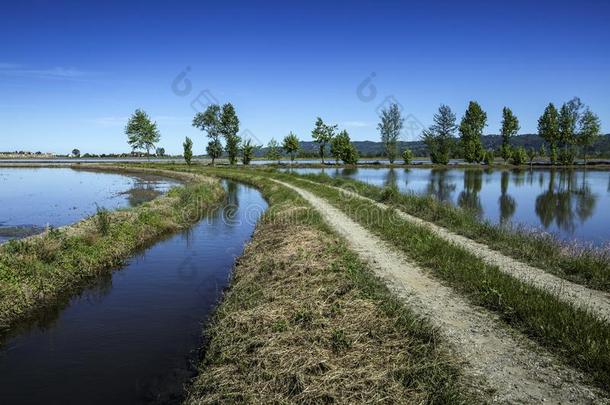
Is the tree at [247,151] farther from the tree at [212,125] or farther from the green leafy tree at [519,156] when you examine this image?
the green leafy tree at [519,156]

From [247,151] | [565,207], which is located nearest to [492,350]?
[565,207]

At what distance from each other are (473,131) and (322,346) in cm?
11387

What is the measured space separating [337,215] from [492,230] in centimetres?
862

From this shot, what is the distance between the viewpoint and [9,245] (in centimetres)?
1409

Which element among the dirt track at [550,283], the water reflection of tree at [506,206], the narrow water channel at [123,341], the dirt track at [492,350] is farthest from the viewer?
the water reflection of tree at [506,206]

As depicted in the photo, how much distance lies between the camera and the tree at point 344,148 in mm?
101500

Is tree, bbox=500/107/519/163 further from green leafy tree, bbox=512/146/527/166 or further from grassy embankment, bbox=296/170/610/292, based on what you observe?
grassy embankment, bbox=296/170/610/292

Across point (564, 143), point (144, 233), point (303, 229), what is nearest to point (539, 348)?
point (303, 229)

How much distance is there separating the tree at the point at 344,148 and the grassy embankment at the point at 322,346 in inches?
3566

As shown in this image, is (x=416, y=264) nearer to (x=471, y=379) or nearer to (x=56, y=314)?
(x=471, y=379)

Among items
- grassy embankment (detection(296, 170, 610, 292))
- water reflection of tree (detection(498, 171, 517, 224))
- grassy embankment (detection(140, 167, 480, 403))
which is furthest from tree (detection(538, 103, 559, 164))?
grassy embankment (detection(140, 167, 480, 403))

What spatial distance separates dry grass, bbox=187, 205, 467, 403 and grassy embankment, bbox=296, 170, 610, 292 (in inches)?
223

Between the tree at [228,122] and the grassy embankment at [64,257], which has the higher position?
Answer: the tree at [228,122]

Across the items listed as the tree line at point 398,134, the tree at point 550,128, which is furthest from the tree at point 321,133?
the tree at point 550,128
